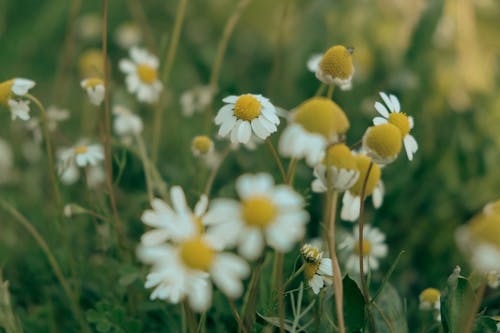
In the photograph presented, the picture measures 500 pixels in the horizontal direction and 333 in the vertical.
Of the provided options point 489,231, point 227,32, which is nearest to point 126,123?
point 227,32

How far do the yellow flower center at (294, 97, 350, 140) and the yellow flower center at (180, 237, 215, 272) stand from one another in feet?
0.51

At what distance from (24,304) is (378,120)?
71cm

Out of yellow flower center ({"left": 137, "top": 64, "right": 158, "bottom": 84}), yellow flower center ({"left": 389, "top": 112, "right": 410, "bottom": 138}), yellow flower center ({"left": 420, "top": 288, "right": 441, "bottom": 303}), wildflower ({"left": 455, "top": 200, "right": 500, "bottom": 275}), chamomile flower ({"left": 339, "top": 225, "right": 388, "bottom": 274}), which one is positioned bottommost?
yellow flower center ({"left": 420, "top": 288, "right": 441, "bottom": 303})

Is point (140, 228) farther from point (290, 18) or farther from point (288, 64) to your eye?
point (290, 18)

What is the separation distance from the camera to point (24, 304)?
109 centimetres

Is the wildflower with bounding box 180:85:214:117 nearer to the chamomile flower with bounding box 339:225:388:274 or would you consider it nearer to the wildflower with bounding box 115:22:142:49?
the chamomile flower with bounding box 339:225:388:274

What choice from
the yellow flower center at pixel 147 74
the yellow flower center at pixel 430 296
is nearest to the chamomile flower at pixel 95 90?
the yellow flower center at pixel 147 74

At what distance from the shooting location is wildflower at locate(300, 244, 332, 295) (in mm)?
742

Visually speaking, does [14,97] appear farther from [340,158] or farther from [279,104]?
[279,104]

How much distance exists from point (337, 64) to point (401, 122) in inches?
4.1

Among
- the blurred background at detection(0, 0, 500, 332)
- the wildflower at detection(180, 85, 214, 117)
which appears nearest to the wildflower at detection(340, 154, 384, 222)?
the blurred background at detection(0, 0, 500, 332)

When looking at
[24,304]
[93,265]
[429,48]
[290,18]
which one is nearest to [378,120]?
[93,265]

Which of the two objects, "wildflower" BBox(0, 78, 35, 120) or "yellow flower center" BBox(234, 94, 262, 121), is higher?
"wildflower" BBox(0, 78, 35, 120)

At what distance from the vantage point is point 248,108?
792 mm
